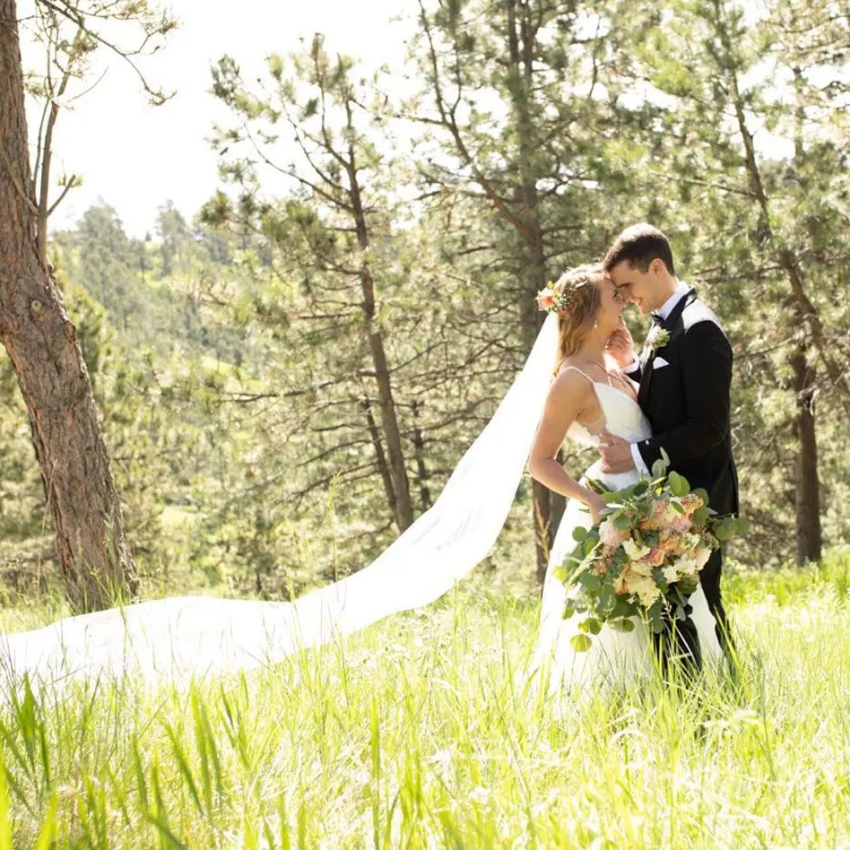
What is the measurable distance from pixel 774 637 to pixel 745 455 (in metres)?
10.9

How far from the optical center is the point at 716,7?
9812 mm

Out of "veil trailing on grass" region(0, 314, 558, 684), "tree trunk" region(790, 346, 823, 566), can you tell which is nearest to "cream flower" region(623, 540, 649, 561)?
"veil trailing on grass" region(0, 314, 558, 684)

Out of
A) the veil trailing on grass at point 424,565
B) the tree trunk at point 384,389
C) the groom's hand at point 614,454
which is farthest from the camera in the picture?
the tree trunk at point 384,389

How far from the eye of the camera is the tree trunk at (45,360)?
5.55 metres

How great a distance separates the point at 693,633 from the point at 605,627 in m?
0.35

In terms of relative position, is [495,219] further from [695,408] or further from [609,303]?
[695,408]

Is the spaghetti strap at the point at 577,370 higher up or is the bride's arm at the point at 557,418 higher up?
the spaghetti strap at the point at 577,370

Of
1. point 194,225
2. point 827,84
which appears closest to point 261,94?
point 194,225

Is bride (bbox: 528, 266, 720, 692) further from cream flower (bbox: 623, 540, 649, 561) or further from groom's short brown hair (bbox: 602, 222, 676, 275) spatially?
cream flower (bbox: 623, 540, 649, 561)

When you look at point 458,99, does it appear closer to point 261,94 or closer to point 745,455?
point 261,94

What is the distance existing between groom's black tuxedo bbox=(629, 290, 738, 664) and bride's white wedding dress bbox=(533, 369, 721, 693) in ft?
0.24

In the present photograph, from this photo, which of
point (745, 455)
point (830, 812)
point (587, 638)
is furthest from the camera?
point (745, 455)

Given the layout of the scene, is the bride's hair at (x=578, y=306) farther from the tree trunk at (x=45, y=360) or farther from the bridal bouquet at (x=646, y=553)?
the tree trunk at (x=45, y=360)

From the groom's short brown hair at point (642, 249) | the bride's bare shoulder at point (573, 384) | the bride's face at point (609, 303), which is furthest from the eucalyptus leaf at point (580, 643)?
the groom's short brown hair at point (642, 249)
